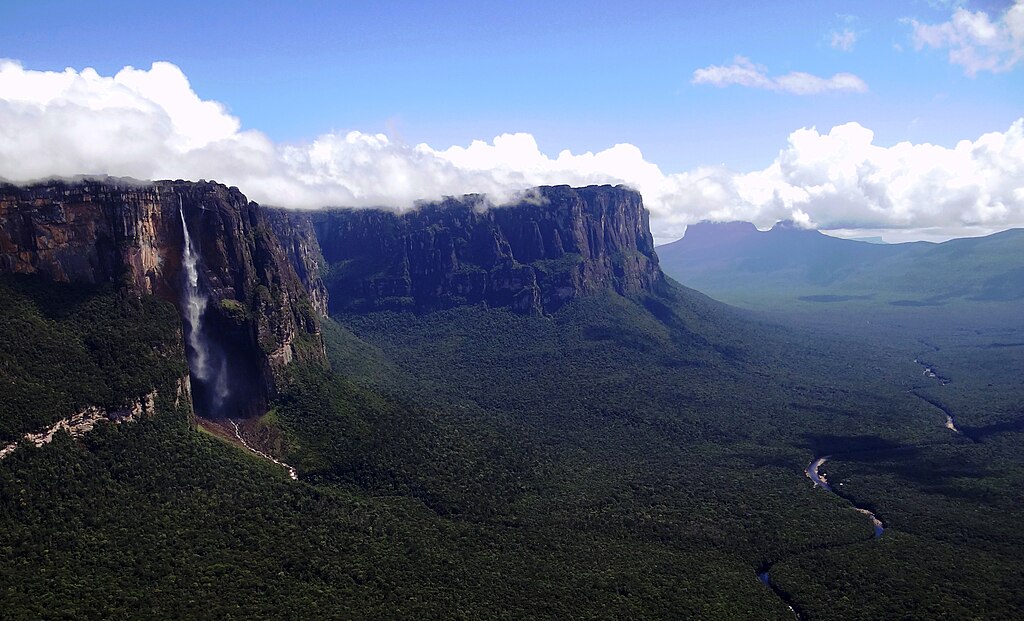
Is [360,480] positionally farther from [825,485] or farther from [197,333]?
[825,485]

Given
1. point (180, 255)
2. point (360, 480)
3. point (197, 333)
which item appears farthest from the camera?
point (197, 333)

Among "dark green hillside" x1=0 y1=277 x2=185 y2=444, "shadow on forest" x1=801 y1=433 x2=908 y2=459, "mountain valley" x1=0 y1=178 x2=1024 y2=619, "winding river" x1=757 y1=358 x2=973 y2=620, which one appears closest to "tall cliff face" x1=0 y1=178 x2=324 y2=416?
"mountain valley" x1=0 y1=178 x2=1024 y2=619

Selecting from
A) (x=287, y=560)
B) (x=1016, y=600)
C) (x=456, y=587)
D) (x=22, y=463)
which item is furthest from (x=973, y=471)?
(x=22, y=463)

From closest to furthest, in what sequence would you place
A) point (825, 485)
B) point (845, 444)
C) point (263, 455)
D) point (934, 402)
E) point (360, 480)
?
1. point (263, 455)
2. point (360, 480)
3. point (825, 485)
4. point (845, 444)
5. point (934, 402)

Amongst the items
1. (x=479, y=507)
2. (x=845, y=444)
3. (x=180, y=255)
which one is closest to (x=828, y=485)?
(x=845, y=444)

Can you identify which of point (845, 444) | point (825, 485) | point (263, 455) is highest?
point (263, 455)

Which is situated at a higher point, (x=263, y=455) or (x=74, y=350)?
(x=74, y=350)

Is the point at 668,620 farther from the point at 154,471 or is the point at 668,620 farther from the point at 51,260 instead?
the point at 51,260
